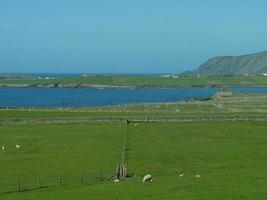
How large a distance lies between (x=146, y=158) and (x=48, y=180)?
12069 millimetres

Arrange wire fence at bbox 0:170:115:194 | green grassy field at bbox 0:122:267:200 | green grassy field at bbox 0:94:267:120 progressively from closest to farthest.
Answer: green grassy field at bbox 0:122:267:200 < wire fence at bbox 0:170:115:194 < green grassy field at bbox 0:94:267:120

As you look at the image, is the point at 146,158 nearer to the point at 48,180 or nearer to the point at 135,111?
the point at 48,180

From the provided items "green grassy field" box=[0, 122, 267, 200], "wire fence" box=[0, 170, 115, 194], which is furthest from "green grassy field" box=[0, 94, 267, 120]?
"wire fence" box=[0, 170, 115, 194]

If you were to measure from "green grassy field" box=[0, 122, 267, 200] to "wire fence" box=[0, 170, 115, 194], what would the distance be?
0.08 metres

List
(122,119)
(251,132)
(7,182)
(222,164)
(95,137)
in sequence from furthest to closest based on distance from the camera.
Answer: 1. (122,119)
2. (251,132)
3. (95,137)
4. (222,164)
5. (7,182)

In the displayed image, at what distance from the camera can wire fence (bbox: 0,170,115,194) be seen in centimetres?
3800

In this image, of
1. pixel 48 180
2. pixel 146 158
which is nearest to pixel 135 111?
pixel 146 158

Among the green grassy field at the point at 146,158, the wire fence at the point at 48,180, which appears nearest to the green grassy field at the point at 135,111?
the green grassy field at the point at 146,158

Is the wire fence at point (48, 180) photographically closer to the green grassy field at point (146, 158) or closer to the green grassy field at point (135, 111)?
the green grassy field at point (146, 158)

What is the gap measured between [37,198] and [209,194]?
29.6 ft

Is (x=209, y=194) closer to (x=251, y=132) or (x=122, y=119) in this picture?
(x=251, y=132)

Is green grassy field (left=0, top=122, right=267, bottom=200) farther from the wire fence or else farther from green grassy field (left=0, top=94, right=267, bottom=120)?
green grassy field (left=0, top=94, right=267, bottom=120)

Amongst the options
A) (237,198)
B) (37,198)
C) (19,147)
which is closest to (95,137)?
(19,147)

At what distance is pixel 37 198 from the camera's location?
3284 cm
